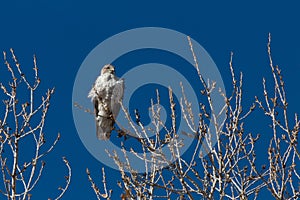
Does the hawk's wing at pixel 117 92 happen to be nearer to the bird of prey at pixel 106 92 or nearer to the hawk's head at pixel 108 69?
the bird of prey at pixel 106 92

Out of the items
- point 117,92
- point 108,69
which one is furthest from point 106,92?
point 108,69

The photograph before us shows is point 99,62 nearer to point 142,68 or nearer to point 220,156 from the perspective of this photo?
point 142,68

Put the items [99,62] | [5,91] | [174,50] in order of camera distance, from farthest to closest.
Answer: [99,62], [174,50], [5,91]

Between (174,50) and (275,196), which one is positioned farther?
(174,50)

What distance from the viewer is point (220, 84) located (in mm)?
6621

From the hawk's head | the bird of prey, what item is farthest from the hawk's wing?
the hawk's head

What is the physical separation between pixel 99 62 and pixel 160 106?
9.31 ft

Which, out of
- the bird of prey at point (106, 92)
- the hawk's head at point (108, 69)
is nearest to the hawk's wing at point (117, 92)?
the bird of prey at point (106, 92)

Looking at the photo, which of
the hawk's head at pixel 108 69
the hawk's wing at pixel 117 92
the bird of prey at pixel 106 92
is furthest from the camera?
the hawk's head at pixel 108 69

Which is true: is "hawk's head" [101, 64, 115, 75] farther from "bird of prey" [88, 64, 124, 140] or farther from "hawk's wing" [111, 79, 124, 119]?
"hawk's wing" [111, 79, 124, 119]

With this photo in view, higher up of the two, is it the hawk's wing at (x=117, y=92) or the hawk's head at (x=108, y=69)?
the hawk's head at (x=108, y=69)

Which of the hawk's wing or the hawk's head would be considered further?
the hawk's head

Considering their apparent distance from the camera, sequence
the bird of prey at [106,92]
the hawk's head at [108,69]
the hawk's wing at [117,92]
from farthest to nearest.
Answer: the hawk's head at [108,69] → the hawk's wing at [117,92] → the bird of prey at [106,92]

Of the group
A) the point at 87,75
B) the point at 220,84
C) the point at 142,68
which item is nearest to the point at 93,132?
the point at 87,75
